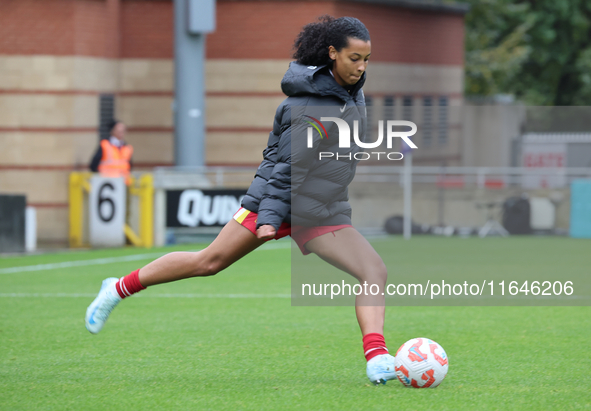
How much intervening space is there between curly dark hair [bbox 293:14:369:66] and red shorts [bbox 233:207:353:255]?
94 cm

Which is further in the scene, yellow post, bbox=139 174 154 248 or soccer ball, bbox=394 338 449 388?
yellow post, bbox=139 174 154 248

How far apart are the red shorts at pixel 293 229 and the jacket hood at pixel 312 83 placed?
736mm

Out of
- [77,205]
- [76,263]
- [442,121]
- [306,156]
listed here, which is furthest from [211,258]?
[442,121]

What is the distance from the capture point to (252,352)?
6711 mm

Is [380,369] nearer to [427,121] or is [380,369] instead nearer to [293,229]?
[293,229]

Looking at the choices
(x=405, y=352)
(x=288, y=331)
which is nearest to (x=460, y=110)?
(x=288, y=331)

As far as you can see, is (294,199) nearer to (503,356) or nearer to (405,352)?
(405,352)

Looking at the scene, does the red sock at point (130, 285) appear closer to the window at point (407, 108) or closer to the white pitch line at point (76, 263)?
the white pitch line at point (76, 263)

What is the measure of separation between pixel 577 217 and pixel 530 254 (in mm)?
4676

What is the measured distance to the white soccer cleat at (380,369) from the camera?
5.36 metres

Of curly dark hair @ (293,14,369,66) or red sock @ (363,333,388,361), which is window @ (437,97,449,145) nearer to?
curly dark hair @ (293,14,369,66)

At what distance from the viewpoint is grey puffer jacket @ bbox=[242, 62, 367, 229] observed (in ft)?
17.2

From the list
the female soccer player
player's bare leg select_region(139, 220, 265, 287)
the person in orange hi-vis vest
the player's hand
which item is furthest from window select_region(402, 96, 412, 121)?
the player's hand

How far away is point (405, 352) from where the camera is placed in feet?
17.7
